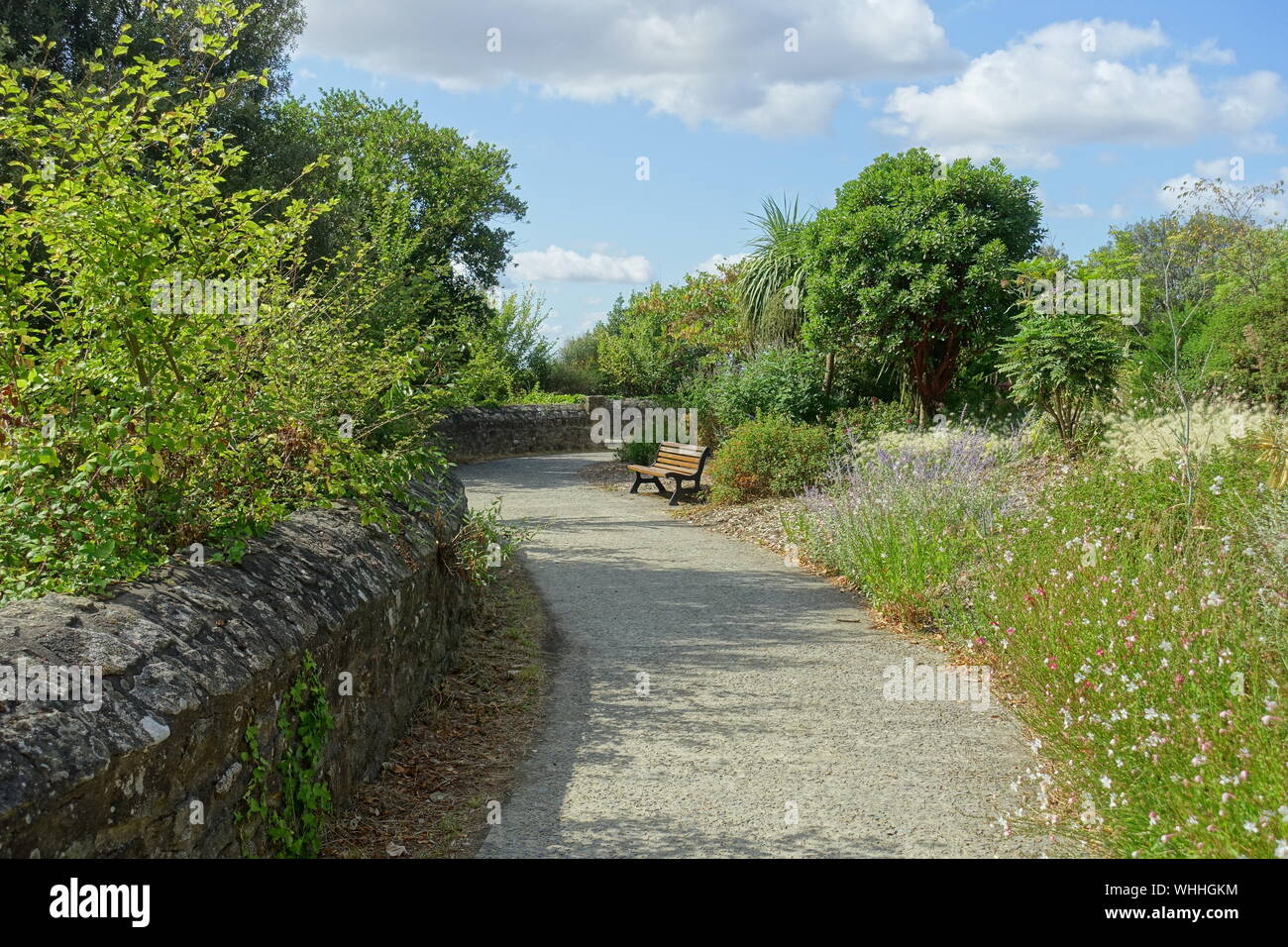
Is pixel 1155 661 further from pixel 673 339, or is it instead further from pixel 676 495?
pixel 673 339

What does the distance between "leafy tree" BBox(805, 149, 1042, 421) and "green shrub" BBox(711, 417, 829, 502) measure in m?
2.64

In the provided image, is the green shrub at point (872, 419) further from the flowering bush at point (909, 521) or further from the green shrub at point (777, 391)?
the flowering bush at point (909, 521)

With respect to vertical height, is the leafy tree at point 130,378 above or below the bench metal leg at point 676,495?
above

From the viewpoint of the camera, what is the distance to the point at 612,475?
55.7 feet

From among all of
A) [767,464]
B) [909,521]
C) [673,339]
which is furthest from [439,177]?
[909,521]

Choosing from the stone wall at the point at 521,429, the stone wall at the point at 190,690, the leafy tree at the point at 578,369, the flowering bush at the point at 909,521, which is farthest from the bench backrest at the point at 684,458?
the leafy tree at the point at 578,369

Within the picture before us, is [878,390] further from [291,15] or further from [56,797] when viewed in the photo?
[56,797]

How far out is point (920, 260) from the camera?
1377 centimetres

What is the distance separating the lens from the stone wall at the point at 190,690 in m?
2.39

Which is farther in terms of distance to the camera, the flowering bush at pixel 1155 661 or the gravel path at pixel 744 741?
the gravel path at pixel 744 741

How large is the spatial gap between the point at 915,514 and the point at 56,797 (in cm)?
618

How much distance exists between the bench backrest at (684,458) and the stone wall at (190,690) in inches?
342

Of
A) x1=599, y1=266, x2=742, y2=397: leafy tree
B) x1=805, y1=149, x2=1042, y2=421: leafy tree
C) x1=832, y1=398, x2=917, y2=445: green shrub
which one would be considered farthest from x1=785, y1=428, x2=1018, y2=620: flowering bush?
x1=599, y1=266, x2=742, y2=397: leafy tree
